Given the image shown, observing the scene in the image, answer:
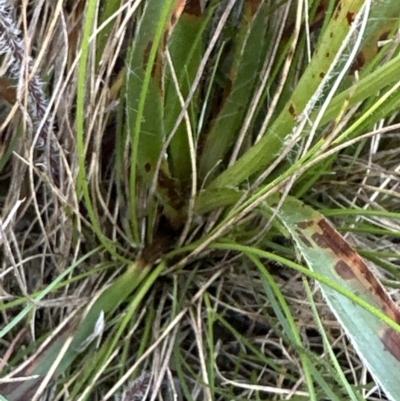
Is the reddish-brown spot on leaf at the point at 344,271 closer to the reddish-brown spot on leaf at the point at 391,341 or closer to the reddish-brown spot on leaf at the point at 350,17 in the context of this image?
the reddish-brown spot on leaf at the point at 391,341

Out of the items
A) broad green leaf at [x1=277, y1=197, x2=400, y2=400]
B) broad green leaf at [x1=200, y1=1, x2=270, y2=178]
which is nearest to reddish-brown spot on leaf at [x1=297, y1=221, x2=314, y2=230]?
broad green leaf at [x1=277, y1=197, x2=400, y2=400]

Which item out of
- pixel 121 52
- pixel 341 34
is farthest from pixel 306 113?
pixel 121 52

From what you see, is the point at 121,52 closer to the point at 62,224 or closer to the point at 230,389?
the point at 62,224

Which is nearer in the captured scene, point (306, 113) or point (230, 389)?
point (306, 113)

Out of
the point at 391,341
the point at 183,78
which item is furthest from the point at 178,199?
the point at 391,341

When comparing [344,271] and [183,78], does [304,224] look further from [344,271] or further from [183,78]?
[183,78]

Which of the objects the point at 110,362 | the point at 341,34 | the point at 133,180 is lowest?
the point at 110,362

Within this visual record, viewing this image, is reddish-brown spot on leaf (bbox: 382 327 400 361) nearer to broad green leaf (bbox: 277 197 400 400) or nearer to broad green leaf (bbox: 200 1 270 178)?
broad green leaf (bbox: 277 197 400 400)

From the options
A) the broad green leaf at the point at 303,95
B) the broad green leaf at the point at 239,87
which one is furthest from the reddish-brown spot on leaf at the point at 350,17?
the broad green leaf at the point at 239,87
